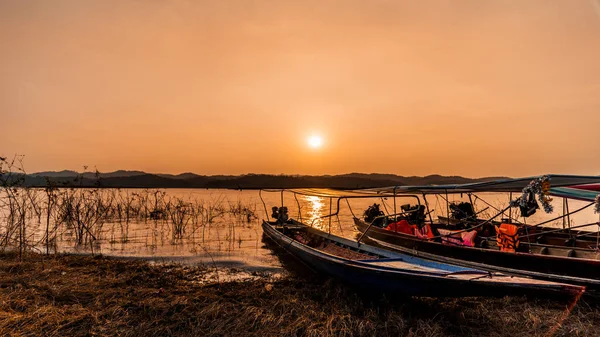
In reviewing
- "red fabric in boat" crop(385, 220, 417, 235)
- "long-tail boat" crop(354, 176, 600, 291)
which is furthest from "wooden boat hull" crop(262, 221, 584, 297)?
"red fabric in boat" crop(385, 220, 417, 235)

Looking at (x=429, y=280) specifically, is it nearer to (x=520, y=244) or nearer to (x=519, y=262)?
(x=519, y=262)

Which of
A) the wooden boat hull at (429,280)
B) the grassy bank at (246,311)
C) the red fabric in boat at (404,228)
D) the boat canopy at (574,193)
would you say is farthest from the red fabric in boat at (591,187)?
the red fabric in boat at (404,228)

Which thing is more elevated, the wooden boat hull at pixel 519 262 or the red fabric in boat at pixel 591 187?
the red fabric in boat at pixel 591 187

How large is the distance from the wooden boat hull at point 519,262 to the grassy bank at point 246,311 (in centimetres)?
68

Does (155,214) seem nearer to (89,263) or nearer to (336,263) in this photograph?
(89,263)

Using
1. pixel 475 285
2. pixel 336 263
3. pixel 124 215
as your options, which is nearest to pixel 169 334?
A: pixel 336 263

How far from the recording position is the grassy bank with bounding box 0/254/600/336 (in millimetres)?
5738

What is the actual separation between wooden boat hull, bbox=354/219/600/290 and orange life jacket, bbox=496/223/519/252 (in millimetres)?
741

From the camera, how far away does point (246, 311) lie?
6.55 metres

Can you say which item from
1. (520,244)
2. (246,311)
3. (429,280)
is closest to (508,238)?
(520,244)

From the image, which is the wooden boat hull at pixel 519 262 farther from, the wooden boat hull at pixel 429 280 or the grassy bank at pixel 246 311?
the wooden boat hull at pixel 429 280

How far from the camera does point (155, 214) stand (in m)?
23.5

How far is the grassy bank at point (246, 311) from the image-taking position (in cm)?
574

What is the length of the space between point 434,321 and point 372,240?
8.23m
